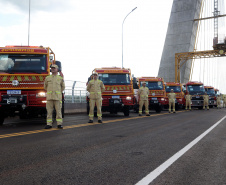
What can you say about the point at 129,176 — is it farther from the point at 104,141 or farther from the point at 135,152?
the point at 104,141

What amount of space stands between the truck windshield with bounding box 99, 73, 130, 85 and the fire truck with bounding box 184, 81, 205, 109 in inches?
548

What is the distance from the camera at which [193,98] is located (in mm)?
26109

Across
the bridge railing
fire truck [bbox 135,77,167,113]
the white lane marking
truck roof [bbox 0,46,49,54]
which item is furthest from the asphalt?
fire truck [bbox 135,77,167,113]

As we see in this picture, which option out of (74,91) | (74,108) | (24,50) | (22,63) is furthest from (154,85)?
(22,63)

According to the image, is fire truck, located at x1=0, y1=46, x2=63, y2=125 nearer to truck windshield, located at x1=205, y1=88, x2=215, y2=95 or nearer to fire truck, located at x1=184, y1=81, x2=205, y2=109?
fire truck, located at x1=184, y1=81, x2=205, y2=109

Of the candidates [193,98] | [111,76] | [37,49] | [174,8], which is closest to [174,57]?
[174,8]

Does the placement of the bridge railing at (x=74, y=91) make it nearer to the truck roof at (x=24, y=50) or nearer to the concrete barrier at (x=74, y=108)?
the concrete barrier at (x=74, y=108)

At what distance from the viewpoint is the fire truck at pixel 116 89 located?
1343cm

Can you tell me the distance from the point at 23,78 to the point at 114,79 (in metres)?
5.48

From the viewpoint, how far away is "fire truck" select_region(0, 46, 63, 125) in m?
9.02

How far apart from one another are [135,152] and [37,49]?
636 cm

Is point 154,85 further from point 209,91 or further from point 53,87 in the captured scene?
point 209,91

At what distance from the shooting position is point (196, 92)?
26.3 metres

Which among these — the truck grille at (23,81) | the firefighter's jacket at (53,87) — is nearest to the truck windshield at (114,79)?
the truck grille at (23,81)
